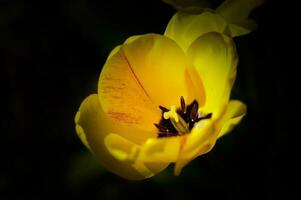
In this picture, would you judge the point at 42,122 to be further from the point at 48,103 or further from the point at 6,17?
the point at 6,17

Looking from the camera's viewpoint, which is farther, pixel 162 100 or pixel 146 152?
pixel 162 100

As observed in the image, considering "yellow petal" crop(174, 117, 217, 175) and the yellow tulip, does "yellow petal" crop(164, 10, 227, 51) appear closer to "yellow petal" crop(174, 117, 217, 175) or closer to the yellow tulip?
the yellow tulip

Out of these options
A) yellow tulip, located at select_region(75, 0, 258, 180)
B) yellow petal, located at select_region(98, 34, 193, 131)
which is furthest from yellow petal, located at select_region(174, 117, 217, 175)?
yellow petal, located at select_region(98, 34, 193, 131)

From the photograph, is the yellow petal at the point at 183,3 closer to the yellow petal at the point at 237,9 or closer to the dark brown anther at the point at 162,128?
the yellow petal at the point at 237,9

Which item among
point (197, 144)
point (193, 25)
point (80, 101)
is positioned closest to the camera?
point (197, 144)

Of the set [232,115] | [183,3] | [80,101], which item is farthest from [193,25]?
[80,101]

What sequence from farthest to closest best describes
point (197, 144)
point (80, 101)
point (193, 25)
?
point (80, 101) → point (193, 25) → point (197, 144)

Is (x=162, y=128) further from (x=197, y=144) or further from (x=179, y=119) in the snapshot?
(x=197, y=144)

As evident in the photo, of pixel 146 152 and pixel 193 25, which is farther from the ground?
pixel 193 25
